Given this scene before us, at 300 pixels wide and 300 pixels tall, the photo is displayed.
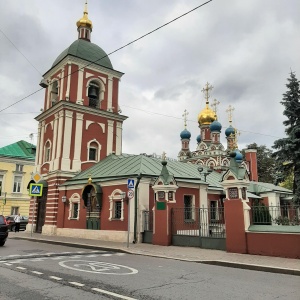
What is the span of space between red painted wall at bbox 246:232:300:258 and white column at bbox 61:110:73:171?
48.8 ft

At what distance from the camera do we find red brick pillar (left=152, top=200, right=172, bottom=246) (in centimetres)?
1489

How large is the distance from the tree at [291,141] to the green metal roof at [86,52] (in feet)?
46.8

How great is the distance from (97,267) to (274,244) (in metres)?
6.31

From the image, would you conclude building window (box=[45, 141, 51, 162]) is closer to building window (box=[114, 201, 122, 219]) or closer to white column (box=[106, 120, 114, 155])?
white column (box=[106, 120, 114, 155])

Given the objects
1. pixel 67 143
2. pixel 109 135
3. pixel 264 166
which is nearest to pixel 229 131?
pixel 264 166

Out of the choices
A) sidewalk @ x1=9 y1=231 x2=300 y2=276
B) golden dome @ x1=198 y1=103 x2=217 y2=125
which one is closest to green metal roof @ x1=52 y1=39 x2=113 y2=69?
sidewalk @ x1=9 y1=231 x2=300 y2=276

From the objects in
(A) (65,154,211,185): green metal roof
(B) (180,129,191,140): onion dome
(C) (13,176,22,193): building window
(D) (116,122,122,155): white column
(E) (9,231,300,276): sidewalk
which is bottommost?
(E) (9,231,300,276): sidewalk

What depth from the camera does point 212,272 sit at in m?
8.70

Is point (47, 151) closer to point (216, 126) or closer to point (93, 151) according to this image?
point (93, 151)

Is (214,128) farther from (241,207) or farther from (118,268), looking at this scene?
(118,268)

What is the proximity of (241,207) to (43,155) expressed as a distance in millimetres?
18213

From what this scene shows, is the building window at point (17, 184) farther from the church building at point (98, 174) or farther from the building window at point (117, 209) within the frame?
the building window at point (117, 209)

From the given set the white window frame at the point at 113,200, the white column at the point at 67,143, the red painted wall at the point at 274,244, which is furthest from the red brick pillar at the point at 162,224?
the white column at the point at 67,143

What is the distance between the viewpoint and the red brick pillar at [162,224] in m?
14.9
